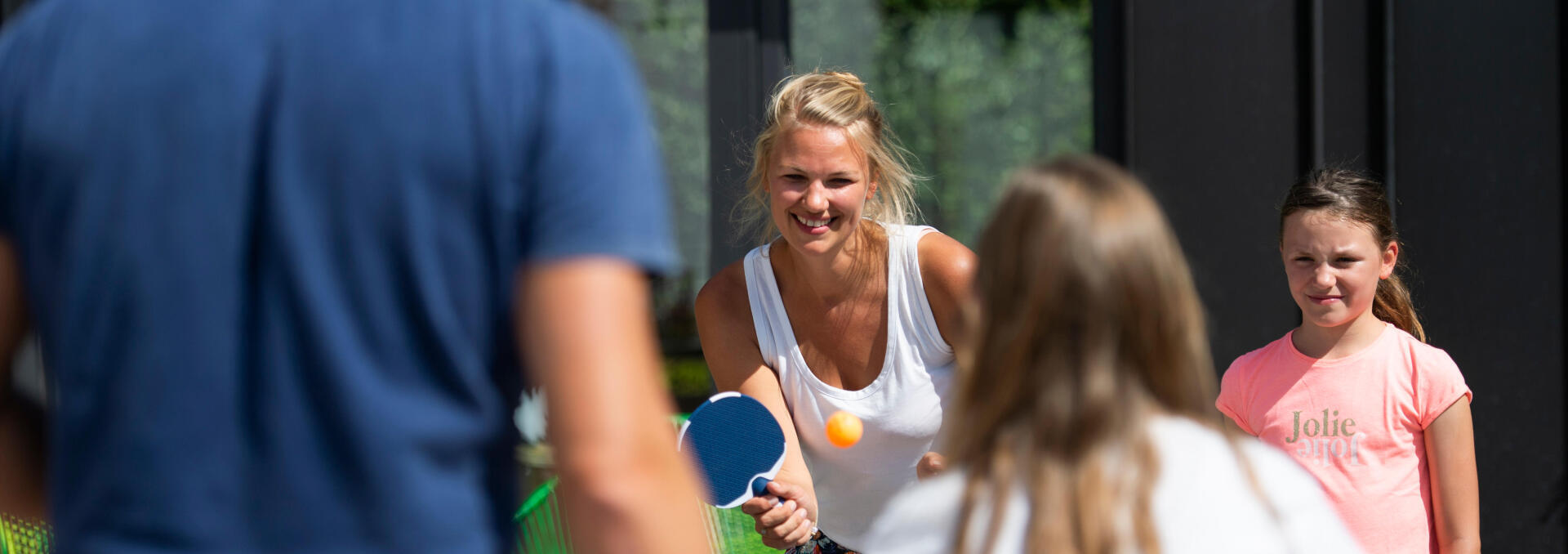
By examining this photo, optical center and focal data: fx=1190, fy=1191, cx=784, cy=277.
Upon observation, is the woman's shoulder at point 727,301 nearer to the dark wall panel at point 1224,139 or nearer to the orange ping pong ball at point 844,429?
the orange ping pong ball at point 844,429

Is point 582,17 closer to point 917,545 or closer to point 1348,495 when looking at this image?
point 917,545

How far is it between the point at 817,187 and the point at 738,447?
599 mm

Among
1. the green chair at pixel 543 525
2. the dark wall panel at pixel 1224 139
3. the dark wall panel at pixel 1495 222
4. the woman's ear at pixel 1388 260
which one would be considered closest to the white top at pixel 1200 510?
the green chair at pixel 543 525

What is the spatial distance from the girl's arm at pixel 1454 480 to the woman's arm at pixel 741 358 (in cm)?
124

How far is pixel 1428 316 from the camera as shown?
3.58 meters

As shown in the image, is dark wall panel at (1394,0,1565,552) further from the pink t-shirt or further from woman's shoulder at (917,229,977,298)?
woman's shoulder at (917,229,977,298)

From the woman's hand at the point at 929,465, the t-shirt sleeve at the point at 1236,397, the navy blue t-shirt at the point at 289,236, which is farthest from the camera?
the t-shirt sleeve at the point at 1236,397

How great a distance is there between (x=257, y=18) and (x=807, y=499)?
1.75 meters

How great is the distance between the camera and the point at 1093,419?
1.29m

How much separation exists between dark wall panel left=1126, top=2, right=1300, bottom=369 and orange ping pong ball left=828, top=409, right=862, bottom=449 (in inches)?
61.8

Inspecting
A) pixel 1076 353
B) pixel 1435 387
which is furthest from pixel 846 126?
pixel 1076 353

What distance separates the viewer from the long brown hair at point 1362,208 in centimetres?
260

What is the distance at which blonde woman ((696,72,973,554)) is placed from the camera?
8.59 ft

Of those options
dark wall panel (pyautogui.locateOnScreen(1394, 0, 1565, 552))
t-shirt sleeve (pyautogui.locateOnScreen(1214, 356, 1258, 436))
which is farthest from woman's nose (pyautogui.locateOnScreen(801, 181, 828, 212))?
dark wall panel (pyautogui.locateOnScreen(1394, 0, 1565, 552))
